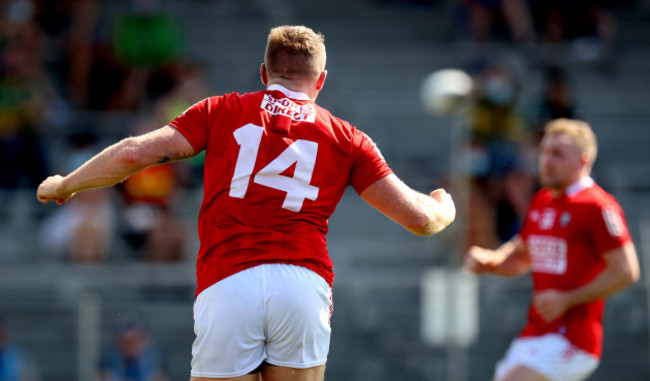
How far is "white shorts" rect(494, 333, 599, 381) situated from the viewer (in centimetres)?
664

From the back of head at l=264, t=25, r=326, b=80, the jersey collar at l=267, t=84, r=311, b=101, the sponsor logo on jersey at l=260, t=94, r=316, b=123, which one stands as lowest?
the sponsor logo on jersey at l=260, t=94, r=316, b=123

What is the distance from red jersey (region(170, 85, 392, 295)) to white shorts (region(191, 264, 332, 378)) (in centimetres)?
7

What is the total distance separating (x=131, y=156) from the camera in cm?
427

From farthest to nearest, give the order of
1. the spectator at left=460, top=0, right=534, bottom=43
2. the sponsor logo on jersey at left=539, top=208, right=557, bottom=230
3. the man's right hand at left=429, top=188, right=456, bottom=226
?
the spectator at left=460, top=0, right=534, bottom=43 → the sponsor logo on jersey at left=539, top=208, right=557, bottom=230 → the man's right hand at left=429, top=188, right=456, bottom=226

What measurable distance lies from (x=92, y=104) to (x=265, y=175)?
998 cm

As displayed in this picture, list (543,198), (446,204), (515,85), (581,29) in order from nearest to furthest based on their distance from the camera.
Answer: (446,204)
(543,198)
(515,85)
(581,29)

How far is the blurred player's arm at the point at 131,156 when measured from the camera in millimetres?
4277

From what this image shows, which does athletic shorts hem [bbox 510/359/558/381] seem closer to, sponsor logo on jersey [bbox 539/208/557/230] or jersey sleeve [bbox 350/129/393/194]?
sponsor logo on jersey [bbox 539/208/557/230]

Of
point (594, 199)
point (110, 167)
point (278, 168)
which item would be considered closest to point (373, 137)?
point (594, 199)

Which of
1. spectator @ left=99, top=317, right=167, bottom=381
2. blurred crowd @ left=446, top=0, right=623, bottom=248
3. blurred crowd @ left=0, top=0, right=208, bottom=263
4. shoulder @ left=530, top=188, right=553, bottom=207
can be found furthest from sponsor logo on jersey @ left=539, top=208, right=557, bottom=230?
blurred crowd @ left=0, top=0, right=208, bottom=263

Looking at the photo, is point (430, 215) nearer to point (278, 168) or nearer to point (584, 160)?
point (278, 168)

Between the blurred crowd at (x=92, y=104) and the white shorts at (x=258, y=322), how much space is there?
23.7 ft

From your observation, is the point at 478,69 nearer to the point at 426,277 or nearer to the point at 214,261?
the point at 426,277

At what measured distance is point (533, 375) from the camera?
6668mm
